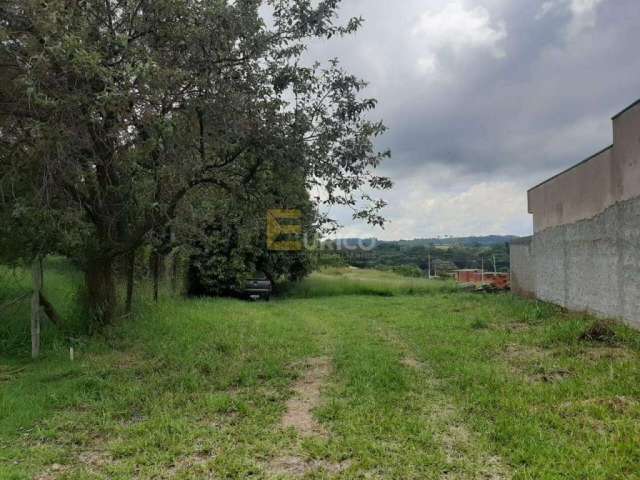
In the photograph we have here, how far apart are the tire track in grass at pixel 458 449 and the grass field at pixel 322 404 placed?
0.01m

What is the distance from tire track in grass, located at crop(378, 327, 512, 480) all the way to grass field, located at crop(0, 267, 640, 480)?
1 cm

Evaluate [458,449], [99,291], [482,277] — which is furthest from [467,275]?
[458,449]

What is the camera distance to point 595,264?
8352 mm

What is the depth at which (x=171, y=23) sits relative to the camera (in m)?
5.53

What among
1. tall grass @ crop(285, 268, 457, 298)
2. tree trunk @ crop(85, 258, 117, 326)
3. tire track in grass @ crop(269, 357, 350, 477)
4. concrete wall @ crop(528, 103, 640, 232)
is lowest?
tire track in grass @ crop(269, 357, 350, 477)

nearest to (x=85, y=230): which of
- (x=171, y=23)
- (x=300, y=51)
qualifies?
(x=171, y=23)

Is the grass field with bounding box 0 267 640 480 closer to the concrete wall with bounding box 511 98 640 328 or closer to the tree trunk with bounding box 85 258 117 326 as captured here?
the tree trunk with bounding box 85 258 117 326

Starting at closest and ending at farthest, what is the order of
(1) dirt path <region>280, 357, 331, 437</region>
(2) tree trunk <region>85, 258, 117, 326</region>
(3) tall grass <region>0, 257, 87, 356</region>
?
(1) dirt path <region>280, 357, 331, 437</region>
(3) tall grass <region>0, 257, 87, 356</region>
(2) tree trunk <region>85, 258, 117, 326</region>

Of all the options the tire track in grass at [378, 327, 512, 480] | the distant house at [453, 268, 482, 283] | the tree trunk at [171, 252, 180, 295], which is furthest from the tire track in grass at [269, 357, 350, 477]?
the distant house at [453, 268, 482, 283]

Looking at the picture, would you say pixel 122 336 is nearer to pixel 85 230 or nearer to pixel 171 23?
pixel 85 230

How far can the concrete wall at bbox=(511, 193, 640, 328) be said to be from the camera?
23.1 ft

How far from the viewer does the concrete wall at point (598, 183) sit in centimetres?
704

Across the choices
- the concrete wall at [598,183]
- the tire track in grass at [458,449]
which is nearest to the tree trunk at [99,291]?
the tire track in grass at [458,449]

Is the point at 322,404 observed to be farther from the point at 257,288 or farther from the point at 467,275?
the point at 467,275
